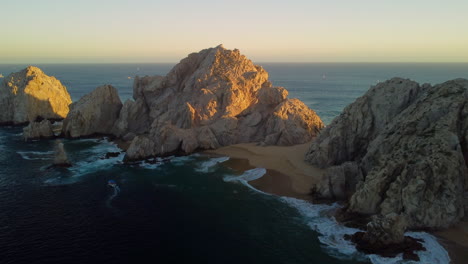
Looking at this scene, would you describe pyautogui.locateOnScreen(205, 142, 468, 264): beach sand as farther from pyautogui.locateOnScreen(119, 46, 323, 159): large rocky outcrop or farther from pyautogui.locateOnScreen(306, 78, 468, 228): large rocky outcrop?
pyautogui.locateOnScreen(119, 46, 323, 159): large rocky outcrop

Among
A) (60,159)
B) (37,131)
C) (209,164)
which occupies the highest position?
(37,131)

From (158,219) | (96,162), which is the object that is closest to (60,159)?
(96,162)

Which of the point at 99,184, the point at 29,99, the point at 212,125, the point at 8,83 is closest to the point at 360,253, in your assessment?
the point at 99,184

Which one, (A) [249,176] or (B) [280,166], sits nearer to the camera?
(A) [249,176]

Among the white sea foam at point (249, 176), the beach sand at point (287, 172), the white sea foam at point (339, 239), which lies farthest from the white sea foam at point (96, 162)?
the white sea foam at point (339, 239)

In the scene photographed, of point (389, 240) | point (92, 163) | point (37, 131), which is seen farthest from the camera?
point (37, 131)

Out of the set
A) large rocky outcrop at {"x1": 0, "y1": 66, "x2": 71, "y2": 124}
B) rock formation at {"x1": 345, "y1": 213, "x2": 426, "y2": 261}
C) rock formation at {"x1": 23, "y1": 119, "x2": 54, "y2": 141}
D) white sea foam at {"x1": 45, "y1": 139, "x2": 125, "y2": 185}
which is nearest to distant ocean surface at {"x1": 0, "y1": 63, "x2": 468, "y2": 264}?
white sea foam at {"x1": 45, "y1": 139, "x2": 125, "y2": 185}

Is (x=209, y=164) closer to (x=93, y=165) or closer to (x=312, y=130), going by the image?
(x=93, y=165)
